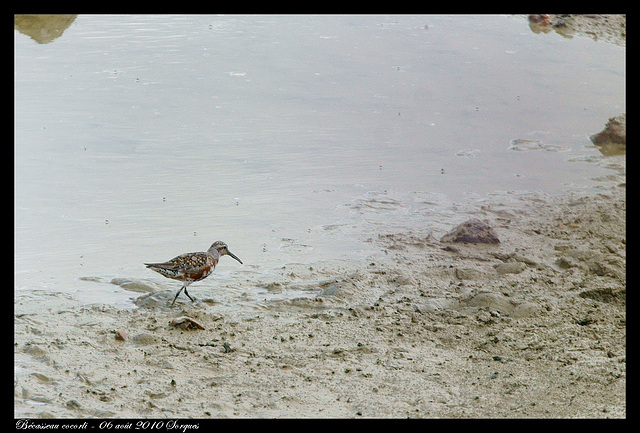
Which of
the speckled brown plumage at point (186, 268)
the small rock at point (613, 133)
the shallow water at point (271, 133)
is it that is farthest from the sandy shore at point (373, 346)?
the small rock at point (613, 133)

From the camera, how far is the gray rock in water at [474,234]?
8320 mm

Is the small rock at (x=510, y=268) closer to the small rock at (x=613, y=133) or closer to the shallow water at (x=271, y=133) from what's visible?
the shallow water at (x=271, y=133)

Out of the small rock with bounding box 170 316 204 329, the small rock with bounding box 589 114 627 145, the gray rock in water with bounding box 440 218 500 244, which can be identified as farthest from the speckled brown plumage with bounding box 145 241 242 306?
the small rock with bounding box 589 114 627 145

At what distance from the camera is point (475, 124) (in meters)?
12.9

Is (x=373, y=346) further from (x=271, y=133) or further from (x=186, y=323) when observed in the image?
(x=271, y=133)

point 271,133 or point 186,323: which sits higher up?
point 271,133

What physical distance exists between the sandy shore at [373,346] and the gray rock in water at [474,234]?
0.11m

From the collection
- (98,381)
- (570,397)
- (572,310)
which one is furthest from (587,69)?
(98,381)

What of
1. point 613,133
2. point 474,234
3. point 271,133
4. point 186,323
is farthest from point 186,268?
point 613,133

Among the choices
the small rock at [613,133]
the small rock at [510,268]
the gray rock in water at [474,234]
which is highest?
the small rock at [613,133]

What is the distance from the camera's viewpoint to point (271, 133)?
11.7 m

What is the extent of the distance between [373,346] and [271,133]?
6.18 m

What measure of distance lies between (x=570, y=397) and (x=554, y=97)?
1034cm

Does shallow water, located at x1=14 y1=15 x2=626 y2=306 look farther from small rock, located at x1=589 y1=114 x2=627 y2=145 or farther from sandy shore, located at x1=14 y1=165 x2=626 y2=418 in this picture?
sandy shore, located at x1=14 y1=165 x2=626 y2=418
